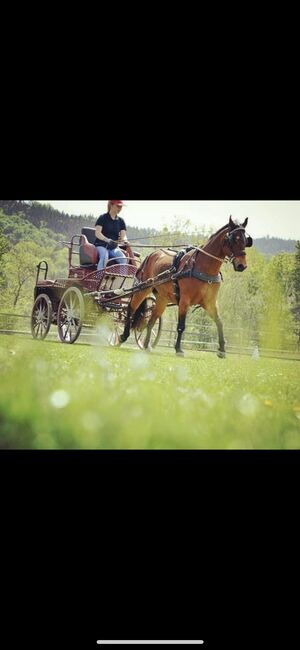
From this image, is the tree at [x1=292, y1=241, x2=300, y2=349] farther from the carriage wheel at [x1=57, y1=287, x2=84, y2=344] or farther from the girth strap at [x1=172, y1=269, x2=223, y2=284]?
the carriage wheel at [x1=57, y1=287, x2=84, y2=344]

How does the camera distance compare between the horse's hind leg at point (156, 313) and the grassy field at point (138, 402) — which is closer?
the grassy field at point (138, 402)

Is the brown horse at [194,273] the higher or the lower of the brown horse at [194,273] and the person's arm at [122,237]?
the lower

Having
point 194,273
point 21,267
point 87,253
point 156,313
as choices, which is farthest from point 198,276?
point 21,267

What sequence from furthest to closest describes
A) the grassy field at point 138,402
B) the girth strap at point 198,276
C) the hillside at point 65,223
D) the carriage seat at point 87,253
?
the carriage seat at point 87,253 < the girth strap at point 198,276 < the hillside at point 65,223 < the grassy field at point 138,402

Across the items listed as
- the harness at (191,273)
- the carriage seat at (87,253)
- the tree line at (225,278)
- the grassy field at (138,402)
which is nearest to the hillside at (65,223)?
the tree line at (225,278)

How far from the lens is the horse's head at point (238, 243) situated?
448 centimetres

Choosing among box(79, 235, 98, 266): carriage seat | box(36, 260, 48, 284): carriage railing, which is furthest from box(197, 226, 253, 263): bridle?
box(36, 260, 48, 284): carriage railing

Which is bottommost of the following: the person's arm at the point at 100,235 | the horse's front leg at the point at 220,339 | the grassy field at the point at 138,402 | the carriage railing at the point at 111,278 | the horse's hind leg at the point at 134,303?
the grassy field at the point at 138,402

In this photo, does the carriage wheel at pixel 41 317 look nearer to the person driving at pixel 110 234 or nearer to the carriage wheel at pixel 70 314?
the carriage wheel at pixel 70 314

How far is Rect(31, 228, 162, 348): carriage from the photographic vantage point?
4.82m
